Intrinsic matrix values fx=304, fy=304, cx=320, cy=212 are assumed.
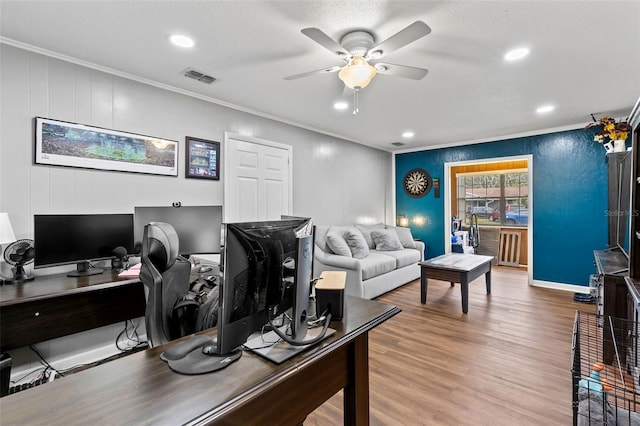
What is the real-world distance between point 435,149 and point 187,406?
6.18m

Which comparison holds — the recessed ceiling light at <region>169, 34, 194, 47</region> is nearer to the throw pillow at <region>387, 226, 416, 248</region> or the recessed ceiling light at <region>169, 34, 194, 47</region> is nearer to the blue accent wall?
the throw pillow at <region>387, 226, 416, 248</region>

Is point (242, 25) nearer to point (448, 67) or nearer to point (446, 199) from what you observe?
point (448, 67)

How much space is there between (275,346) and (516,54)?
9.30ft

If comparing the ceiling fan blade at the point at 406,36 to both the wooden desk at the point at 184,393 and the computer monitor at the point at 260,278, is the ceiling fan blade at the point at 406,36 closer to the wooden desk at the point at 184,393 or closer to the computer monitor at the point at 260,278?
the computer monitor at the point at 260,278

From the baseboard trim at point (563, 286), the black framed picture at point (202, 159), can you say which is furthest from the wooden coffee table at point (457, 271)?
the black framed picture at point (202, 159)

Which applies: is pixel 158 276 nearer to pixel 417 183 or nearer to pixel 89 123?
pixel 89 123

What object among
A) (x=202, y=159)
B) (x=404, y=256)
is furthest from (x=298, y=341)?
(x=404, y=256)

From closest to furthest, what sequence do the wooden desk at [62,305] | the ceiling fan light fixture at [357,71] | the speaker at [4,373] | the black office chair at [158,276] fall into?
the black office chair at [158,276] < the speaker at [4,373] < the wooden desk at [62,305] < the ceiling fan light fixture at [357,71]

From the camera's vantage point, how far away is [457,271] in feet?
12.3

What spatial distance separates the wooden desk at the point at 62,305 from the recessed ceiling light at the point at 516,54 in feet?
11.4

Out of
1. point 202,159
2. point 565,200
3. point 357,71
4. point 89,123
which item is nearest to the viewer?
point 357,71

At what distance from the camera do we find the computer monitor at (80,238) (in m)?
2.20

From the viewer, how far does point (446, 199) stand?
597 centimetres

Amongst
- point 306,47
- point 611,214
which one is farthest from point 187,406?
point 611,214
